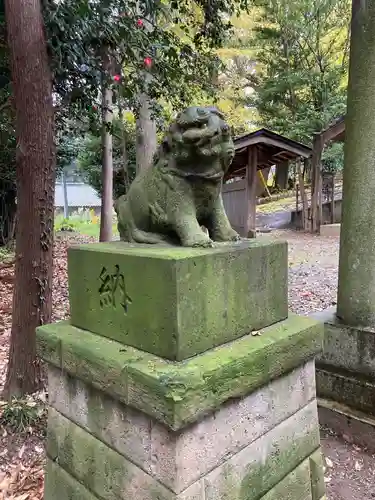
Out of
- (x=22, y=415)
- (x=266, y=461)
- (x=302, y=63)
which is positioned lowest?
(x=22, y=415)

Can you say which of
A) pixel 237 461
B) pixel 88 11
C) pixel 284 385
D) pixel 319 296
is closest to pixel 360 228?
pixel 284 385

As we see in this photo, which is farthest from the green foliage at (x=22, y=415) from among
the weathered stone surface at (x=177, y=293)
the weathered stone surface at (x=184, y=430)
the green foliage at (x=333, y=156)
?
the green foliage at (x=333, y=156)

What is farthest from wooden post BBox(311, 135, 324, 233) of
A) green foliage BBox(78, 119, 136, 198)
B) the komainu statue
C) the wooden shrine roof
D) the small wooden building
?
the komainu statue

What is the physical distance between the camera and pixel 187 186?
176 cm

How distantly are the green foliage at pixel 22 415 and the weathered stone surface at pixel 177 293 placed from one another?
1496 mm

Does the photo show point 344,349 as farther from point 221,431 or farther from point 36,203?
point 36,203

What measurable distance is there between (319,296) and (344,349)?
126 inches

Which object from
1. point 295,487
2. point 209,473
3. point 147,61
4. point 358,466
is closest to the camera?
point 209,473

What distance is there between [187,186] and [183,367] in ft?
2.50

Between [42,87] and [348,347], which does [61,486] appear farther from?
[42,87]

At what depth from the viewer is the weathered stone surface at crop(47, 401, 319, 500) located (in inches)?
61.2

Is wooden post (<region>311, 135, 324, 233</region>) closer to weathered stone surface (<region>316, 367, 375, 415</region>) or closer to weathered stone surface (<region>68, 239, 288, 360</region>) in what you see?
weathered stone surface (<region>316, 367, 375, 415</region>)

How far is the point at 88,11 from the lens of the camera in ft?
11.3

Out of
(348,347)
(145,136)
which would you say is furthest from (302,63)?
(348,347)
